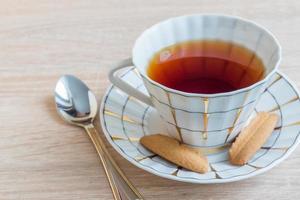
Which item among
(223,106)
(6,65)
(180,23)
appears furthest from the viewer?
(6,65)

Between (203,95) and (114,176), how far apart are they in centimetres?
17

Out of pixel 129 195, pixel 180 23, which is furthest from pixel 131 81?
pixel 129 195

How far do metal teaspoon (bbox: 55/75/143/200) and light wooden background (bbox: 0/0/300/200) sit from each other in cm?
1

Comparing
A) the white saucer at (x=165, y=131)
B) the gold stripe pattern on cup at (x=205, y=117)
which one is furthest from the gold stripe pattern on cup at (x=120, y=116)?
the gold stripe pattern on cup at (x=205, y=117)

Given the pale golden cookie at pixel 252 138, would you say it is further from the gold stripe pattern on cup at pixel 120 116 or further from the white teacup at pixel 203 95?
the gold stripe pattern on cup at pixel 120 116

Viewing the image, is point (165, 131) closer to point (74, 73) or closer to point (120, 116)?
point (120, 116)

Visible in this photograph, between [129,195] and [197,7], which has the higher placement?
[197,7]

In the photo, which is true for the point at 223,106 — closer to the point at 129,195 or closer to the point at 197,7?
the point at 129,195

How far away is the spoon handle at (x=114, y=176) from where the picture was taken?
64cm

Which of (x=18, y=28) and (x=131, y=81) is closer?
(x=131, y=81)

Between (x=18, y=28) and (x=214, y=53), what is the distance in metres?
0.43

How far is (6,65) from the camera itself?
0.90m

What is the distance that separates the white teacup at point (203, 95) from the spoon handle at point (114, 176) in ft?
0.29

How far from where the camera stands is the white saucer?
0.62 m
